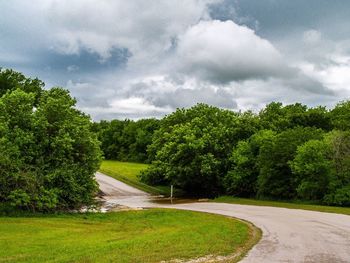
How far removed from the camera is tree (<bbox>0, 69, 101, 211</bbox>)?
26.5m

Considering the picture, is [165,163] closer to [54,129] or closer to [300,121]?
[300,121]

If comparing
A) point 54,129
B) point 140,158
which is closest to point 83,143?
point 54,129

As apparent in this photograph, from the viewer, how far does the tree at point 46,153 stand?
87.0 feet

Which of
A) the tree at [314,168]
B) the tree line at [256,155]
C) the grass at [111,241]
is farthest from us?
the tree line at [256,155]

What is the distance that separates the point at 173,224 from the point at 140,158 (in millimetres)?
72475

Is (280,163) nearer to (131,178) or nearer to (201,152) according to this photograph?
(201,152)

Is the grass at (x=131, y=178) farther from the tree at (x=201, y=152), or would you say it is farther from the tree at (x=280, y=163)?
the tree at (x=280, y=163)

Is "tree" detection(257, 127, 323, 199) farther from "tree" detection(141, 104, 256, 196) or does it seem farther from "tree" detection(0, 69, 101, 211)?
"tree" detection(0, 69, 101, 211)

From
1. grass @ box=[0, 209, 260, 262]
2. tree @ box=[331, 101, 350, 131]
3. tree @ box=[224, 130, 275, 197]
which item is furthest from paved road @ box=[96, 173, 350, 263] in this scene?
tree @ box=[331, 101, 350, 131]

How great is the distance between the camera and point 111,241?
16.0 metres

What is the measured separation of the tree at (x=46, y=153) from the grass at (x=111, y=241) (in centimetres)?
269

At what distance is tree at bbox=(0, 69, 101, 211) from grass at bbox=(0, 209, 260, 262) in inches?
106

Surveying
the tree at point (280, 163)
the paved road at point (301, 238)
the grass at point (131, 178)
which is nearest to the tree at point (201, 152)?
the grass at point (131, 178)

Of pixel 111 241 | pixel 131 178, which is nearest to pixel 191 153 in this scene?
pixel 131 178
